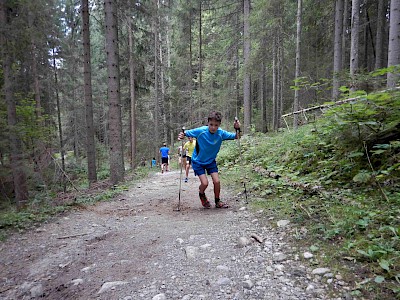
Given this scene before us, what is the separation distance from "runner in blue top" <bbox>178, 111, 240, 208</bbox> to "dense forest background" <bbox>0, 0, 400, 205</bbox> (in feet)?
6.50

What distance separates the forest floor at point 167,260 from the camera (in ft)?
7.46

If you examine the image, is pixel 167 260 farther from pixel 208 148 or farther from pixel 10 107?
pixel 10 107

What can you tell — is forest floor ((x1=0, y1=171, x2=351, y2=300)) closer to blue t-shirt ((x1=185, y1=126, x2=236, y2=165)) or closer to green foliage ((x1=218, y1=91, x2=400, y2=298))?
green foliage ((x1=218, y1=91, x2=400, y2=298))

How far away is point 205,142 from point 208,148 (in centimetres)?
14

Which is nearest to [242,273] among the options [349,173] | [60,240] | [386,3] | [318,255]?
[318,255]

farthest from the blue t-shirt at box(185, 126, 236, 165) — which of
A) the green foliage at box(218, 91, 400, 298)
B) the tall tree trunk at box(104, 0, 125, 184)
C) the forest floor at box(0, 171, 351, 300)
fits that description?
the tall tree trunk at box(104, 0, 125, 184)

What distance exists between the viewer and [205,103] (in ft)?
72.7

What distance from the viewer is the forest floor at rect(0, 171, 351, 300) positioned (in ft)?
7.46

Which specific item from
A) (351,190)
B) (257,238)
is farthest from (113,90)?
(351,190)

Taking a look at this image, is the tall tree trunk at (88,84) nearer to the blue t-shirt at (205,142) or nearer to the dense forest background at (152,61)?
the dense forest background at (152,61)

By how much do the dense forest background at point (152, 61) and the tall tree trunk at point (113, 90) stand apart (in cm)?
4

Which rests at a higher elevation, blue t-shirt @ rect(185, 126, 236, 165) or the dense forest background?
the dense forest background

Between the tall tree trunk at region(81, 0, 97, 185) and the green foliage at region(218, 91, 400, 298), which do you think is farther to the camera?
the tall tree trunk at region(81, 0, 97, 185)

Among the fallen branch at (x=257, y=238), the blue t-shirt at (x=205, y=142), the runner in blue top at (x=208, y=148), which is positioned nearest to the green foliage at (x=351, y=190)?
the fallen branch at (x=257, y=238)
